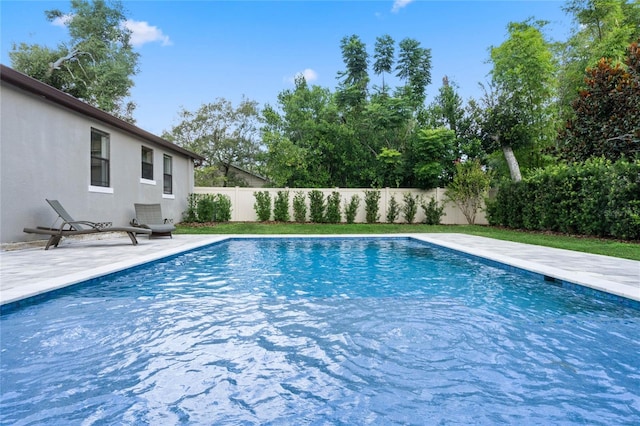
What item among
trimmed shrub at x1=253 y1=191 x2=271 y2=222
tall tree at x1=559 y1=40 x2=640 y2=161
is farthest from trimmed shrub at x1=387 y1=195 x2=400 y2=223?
tall tree at x1=559 y1=40 x2=640 y2=161

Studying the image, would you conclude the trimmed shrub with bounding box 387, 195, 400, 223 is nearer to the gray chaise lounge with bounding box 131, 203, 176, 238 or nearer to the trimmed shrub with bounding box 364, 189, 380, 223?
the trimmed shrub with bounding box 364, 189, 380, 223

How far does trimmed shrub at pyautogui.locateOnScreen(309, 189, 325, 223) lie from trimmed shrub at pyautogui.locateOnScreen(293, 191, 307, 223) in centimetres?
35

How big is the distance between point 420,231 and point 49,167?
12.7 metres

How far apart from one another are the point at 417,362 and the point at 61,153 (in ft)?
30.7

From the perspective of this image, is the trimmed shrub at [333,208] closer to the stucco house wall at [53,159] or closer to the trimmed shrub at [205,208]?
the trimmed shrub at [205,208]

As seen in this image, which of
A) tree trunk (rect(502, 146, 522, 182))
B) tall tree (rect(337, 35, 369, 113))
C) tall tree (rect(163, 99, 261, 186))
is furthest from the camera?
tall tree (rect(163, 99, 261, 186))

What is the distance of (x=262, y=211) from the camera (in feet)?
55.9

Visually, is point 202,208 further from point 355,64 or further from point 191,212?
point 355,64

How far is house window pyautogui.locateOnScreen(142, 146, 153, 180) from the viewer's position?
42.5 ft

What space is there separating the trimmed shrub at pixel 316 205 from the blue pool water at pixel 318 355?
38.6ft

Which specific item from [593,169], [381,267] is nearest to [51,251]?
[381,267]

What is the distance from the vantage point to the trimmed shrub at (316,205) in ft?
56.6

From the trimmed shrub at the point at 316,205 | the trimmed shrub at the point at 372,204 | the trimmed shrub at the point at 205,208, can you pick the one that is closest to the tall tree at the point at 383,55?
the trimmed shrub at the point at 372,204

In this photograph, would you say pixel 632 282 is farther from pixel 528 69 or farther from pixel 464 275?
pixel 528 69
